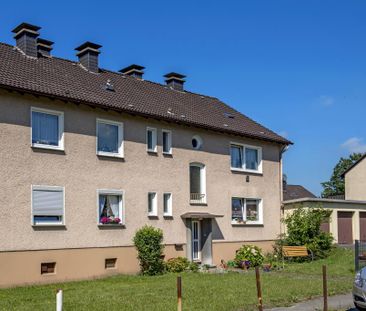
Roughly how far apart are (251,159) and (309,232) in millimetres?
4450

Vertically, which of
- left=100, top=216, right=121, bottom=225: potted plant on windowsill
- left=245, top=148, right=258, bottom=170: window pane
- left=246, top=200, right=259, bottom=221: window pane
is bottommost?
left=100, top=216, right=121, bottom=225: potted plant on windowsill

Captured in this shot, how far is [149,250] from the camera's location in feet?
67.5

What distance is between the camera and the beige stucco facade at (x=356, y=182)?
144 ft

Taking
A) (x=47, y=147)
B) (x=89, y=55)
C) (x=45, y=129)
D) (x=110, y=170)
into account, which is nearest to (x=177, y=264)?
(x=110, y=170)

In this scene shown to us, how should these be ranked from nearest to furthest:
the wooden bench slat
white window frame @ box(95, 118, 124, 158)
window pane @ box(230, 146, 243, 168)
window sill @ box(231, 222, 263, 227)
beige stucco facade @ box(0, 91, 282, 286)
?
1. beige stucco facade @ box(0, 91, 282, 286)
2. white window frame @ box(95, 118, 124, 158)
3. the wooden bench slat
4. window sill @ box(231, 222, 263, 227)
5. window pane @ box(230, 146, 243, 168)

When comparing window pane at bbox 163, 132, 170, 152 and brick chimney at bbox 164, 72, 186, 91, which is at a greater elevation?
brick chimney at bbox 164, 72, 186, 91

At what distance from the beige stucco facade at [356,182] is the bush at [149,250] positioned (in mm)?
27208

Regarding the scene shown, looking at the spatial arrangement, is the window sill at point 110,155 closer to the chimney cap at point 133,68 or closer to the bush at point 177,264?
the bush at point 177,264

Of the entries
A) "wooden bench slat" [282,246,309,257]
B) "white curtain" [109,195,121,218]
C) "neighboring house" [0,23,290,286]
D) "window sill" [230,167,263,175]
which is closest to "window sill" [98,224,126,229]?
"neighboring house" [0,23,290,286]

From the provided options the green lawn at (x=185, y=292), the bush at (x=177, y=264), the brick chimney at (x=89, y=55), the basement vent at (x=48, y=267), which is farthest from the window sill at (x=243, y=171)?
the basement vent at (x=48, y=267)

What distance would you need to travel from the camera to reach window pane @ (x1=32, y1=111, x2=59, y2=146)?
18.4 meters

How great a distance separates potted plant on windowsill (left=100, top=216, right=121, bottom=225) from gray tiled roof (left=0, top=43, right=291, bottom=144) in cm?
408

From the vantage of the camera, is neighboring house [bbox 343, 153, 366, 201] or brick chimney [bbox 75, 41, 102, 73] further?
neighboring house [bbox 343, 153, 366, 201]

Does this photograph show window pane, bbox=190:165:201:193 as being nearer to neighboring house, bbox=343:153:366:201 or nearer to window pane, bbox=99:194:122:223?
window pane, bbox=99:194:122:223
